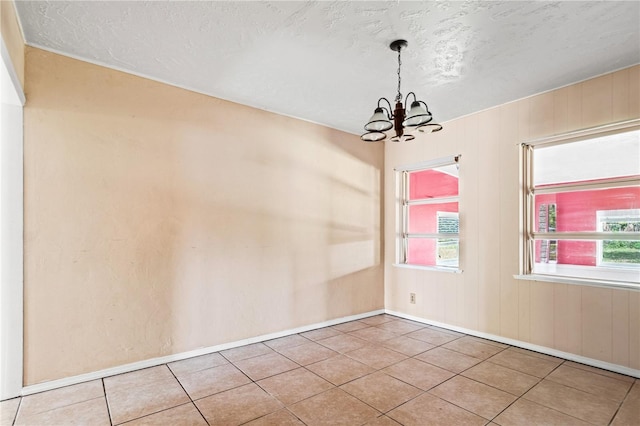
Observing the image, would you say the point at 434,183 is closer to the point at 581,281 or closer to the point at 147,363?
the point at 581,281

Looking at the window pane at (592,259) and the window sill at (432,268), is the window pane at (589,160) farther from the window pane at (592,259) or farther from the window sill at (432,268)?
the window sill at (432,268)

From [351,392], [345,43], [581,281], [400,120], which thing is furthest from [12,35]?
[581,281]

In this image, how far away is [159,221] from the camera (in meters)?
3.00

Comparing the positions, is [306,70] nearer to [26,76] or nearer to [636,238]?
[26,76]

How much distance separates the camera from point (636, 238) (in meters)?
2.82

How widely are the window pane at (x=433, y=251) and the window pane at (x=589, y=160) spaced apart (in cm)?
122

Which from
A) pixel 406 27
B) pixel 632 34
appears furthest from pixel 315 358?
pixel 632 34

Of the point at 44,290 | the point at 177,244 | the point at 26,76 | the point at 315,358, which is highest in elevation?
the point at 26,76

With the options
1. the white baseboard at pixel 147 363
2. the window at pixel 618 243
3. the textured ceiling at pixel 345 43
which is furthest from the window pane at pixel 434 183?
the white baseboard at pixel 147 363

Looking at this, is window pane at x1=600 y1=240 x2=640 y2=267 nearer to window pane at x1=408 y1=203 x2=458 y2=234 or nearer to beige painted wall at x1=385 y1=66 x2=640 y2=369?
beige painted wall at x1=385 y1=66 x2=640 y2=369

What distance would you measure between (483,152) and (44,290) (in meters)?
4.40

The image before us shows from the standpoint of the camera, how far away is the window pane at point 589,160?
2921mm

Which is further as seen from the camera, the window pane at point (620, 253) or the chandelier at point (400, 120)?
the window pane at point (620, 253)

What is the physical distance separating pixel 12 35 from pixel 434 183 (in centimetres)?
437
